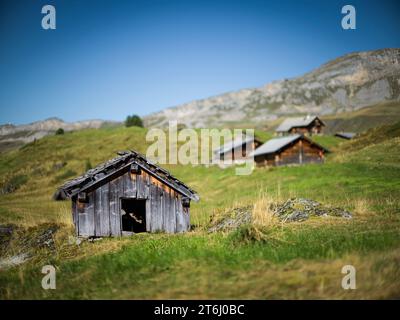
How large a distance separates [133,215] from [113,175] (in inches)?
183

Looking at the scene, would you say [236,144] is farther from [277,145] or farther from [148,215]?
[148,215]

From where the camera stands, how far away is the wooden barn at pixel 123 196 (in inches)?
616

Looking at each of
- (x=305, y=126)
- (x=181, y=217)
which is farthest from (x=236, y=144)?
(x=181, y=217)

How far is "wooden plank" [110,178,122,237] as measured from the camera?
1585cm

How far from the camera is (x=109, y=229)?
15.8 metres

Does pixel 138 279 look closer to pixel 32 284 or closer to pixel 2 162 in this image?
pixel 32 284

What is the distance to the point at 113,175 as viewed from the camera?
16.4 meters

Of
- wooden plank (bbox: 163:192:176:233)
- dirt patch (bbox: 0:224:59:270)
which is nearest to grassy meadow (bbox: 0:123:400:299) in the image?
dirt patch (bbox: 0:224:59:270)

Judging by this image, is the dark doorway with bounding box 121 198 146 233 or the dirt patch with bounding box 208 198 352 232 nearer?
the dirt patch with bounding box 208 198 352 232

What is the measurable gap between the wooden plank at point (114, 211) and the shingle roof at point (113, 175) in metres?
0.46

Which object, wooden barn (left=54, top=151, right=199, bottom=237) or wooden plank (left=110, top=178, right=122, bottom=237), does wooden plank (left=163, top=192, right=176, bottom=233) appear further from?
wooden plank (left=110, top=178, right=122, bottom=237)

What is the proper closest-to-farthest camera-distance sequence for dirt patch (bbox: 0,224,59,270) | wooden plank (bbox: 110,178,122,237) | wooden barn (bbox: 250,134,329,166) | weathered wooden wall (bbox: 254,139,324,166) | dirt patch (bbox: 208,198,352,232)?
dirt patch (bbox: 0,224,59,270) → dirt patch (bbox: 208,198,352,232) → wooden plank (bbox: 110,178,122,237) → wooden barn (bbox: 250,134,329,166) → weathered wooden wall (bbox: 254,139,324,166)

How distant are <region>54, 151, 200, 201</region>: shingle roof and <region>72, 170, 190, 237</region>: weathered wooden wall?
31 centimetres

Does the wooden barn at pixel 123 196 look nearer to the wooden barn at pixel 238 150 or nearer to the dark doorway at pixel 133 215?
the dark doorway at pixel 133 215
